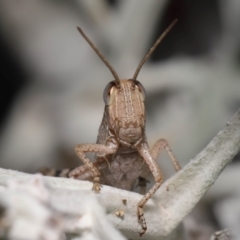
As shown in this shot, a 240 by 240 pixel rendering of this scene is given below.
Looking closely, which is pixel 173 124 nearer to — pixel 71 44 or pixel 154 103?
pixel 154 103

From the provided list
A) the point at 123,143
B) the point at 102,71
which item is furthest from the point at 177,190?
the point at 102,71

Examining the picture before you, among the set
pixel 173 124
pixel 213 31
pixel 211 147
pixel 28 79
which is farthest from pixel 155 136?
pixel 211 147

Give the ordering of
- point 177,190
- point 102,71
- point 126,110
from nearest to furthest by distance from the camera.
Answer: point 177,190
point 126,110
point 102,71

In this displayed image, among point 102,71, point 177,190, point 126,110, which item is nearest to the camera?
point 177,190

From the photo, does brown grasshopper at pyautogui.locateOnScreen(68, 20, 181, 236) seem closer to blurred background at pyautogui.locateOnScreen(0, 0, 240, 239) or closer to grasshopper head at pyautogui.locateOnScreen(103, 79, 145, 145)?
grasshopper head at pyautogui.locateOnScreen(103, 79, 145, 145)

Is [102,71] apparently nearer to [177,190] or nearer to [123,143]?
[123,143]

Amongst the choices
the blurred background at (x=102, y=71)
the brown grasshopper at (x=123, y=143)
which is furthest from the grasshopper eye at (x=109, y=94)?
the blurred background at (x=102, y=71)

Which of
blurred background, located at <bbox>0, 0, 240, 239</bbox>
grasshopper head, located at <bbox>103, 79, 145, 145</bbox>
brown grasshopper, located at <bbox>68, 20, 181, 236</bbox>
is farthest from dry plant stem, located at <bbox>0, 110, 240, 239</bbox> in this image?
blurred background, located at <bbox>0, 0, 240, 239</bbox>
